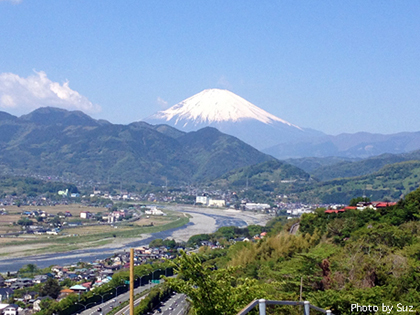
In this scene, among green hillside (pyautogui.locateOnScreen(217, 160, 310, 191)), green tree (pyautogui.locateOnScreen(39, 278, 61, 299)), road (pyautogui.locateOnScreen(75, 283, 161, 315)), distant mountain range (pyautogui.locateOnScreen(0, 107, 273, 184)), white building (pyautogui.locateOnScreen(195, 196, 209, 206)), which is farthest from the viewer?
distant mountain range (pyautogui.locateOnScreen(0, 107, 273, 184))

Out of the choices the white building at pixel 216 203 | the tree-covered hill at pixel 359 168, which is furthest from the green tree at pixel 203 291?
the tree-covered hill at pixel 359 168

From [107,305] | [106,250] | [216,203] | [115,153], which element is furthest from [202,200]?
[107,305]

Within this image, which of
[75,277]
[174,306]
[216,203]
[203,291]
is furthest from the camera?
[216,203]

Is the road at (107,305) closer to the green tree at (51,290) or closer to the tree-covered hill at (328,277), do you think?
the green tree at (51,290)

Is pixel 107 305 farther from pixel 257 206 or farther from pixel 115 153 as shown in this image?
Answer: pixel 115 153

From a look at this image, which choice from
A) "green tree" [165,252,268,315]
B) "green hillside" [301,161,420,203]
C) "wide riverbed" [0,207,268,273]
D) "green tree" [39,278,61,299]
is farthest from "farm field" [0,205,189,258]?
"green hillside" [301,161,420,203]

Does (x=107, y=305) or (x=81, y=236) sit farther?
(x=81, y=236)

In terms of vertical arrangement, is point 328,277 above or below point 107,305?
above

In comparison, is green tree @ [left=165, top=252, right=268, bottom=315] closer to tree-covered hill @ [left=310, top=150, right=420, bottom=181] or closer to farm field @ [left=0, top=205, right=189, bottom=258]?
farm field @ [left=0, top=205, right=189, bottom=258]

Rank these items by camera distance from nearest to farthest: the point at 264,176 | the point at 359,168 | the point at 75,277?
the point at 75,277, the point at 264,176, the point at 359,168
